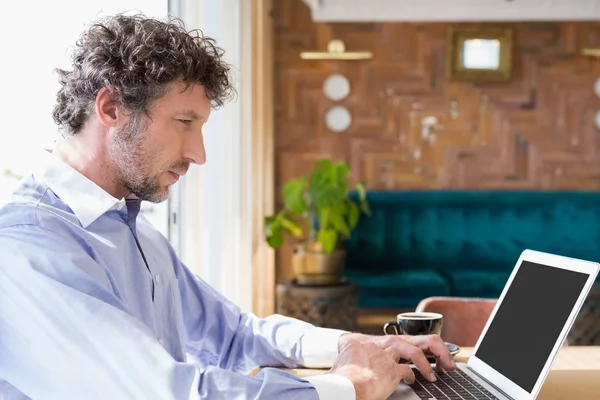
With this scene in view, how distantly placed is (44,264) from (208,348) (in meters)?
0.74

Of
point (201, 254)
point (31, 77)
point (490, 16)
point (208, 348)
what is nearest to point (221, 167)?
point (201, 254)

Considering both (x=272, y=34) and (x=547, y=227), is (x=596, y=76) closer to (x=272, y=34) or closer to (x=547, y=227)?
(x=547, y=227)

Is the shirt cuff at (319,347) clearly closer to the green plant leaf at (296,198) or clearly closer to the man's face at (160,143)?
the man's face at (160,143)

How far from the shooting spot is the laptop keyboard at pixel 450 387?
1476 millimetres

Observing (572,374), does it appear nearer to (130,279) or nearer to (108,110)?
(130,279)

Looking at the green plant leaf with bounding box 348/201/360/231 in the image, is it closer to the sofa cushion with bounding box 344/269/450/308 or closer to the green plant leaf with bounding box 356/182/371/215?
the green plant leaf with bounding box 356/182/371/215

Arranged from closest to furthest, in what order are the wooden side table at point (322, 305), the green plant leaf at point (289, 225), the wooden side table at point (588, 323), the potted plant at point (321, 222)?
the wooden side table at point (322, 305) → the wooden side table at point (588, 323) → the potted plant at point (321, 222) → the green plant leaf at point (289, 225)

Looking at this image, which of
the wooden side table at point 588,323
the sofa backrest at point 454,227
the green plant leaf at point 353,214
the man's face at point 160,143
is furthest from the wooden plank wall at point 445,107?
the man's face at point 160,143

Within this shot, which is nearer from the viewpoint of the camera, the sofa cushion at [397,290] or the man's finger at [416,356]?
the man's finger at [416,356]

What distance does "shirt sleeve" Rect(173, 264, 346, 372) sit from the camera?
1802 mm

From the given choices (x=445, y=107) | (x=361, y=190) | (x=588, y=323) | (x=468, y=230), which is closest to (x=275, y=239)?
(x=361, y=190)

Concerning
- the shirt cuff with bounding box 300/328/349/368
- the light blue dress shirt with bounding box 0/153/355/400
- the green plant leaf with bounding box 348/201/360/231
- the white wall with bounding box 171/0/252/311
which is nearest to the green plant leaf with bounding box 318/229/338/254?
A: the green plant leaf with bounding box 348/201/360/231

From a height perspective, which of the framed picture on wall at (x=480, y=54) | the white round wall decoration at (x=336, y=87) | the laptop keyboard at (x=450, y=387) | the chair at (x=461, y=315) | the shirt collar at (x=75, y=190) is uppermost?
the framed picture on wall at (x=480, y=54)

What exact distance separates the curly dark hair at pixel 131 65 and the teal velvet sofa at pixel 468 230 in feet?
15.7
